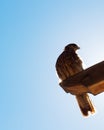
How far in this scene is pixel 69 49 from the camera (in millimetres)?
2100

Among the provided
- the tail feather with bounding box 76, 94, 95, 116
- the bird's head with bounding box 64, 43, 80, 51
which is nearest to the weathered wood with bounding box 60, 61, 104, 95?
the tail feather with bounding box 76, 94, 95, 116

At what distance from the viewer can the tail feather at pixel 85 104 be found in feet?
5.10

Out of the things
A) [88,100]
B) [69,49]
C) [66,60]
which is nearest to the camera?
[88,100]

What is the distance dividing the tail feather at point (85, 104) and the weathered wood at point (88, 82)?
6 cm

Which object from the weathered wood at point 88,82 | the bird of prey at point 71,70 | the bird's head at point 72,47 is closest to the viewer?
the weathered wood at point 88,82

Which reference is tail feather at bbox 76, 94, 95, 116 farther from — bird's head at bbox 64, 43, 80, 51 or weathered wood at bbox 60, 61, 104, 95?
bird's head at bbox 64, 43, 80, 51

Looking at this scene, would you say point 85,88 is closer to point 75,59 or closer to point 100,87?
point 100,87

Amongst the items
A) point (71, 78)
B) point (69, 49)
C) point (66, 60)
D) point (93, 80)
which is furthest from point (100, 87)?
point (69, 49)

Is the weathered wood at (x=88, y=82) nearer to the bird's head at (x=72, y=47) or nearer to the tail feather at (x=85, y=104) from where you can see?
the tail feather at (x=85, y=104)

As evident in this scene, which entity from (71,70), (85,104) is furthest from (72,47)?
(85,104)

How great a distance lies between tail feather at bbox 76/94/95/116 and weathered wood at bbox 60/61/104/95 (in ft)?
0.20

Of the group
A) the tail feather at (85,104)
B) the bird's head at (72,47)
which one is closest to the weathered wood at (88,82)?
the tail feather at (85,104)

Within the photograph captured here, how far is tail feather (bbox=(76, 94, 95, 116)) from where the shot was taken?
155 centimetres

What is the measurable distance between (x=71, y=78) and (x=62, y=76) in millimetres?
109
